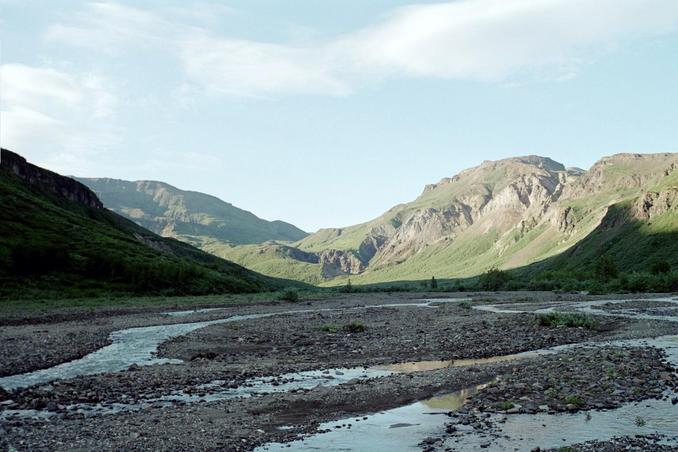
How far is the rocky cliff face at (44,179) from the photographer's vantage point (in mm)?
169562

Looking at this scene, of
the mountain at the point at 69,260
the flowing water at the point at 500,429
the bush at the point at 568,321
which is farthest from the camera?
the mountain at the point at 69,260

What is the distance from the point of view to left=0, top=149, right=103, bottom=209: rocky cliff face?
16956 cm

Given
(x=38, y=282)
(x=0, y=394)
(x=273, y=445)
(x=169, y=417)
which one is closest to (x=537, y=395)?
(x=273, y=445)

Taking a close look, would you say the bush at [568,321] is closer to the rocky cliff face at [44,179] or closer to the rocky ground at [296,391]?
the rocky ground at [296,391]

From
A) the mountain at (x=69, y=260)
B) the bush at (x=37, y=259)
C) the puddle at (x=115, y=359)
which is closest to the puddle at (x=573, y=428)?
the puddle at (x=115, y=359)

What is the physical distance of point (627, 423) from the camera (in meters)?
17.1

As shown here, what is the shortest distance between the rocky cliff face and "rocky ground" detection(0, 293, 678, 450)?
14612 cm

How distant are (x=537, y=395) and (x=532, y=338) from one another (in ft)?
58.5

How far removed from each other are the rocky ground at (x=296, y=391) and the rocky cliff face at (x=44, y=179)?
14612cm

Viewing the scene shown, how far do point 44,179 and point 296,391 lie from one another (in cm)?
18578

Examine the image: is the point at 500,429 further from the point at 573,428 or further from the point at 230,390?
the point at 230,390

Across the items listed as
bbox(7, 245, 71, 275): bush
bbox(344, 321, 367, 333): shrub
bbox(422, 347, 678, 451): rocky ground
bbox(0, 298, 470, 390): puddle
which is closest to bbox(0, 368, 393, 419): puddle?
bbox(0, 298, 470, 390): puddle

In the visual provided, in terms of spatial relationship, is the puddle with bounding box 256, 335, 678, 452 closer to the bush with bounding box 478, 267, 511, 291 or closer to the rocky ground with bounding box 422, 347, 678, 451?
the rocky ground with bounding box 422, 347, 678, 451

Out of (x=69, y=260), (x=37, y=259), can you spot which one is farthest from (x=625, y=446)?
(x=69, y=260)
